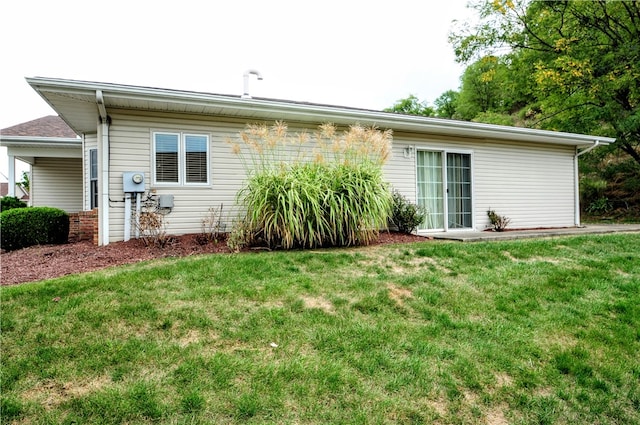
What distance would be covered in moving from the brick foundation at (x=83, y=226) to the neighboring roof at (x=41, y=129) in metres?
4.84

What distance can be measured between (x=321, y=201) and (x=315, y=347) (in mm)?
2940

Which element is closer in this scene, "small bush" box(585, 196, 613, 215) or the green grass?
the green grass

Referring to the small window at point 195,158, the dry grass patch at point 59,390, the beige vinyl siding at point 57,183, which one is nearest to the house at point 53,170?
the beige vinyl siding at point 57,183

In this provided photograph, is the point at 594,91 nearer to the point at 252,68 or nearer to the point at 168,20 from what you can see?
the point at 252,68

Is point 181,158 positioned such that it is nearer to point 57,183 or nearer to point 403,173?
point 403,173

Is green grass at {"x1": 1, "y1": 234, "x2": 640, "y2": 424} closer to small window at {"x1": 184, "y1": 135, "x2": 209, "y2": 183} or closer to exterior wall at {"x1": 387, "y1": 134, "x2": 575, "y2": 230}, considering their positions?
small window at {"x1": 184, "y1": 135, "x2": 209, "y2": 183}

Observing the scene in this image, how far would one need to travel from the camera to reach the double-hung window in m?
6.21

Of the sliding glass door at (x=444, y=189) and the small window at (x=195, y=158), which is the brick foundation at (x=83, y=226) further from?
the sliding glass door at (x=444, y=189)

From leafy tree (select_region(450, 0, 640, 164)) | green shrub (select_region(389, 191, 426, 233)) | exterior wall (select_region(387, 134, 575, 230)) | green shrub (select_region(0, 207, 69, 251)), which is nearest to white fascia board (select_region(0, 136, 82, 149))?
green shrub (select_region(0, 207, 69, 251))

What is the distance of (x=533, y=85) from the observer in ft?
44.3

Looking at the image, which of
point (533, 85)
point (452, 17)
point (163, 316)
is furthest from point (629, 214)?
point (163, 316)

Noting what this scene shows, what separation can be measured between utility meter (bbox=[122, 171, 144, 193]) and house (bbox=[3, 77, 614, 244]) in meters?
0.02

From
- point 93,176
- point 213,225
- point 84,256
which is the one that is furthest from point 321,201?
point 93,176

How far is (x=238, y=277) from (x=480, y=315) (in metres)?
2.38
